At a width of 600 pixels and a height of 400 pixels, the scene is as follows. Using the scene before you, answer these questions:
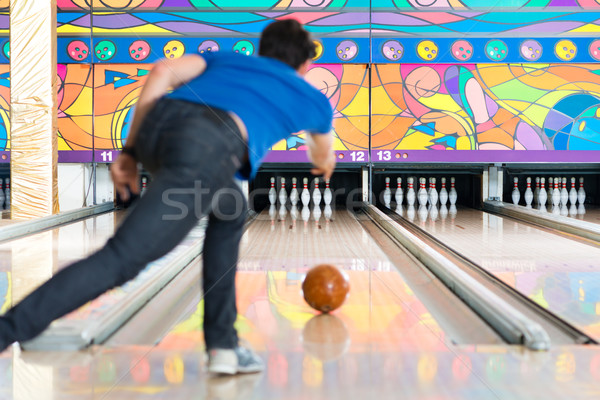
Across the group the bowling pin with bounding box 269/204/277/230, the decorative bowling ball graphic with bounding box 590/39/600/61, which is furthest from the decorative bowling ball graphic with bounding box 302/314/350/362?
the decorative bowling ball graphic with bounding box 590/39/600/61

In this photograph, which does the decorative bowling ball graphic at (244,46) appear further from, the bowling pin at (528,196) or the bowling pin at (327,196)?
the bowling pin at (528,196)

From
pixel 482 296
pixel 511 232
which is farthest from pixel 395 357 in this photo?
pixel 511 232

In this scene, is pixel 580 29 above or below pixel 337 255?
above

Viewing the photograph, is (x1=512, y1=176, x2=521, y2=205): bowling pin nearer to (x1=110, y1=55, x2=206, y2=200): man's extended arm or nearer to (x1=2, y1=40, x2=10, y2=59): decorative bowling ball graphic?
(x1=2, y1=40, x2=10, y2=59): decorative bowling ball graphic

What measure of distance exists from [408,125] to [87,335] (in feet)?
10.5

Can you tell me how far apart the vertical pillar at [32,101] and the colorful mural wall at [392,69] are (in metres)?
0.39

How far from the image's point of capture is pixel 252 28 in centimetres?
407

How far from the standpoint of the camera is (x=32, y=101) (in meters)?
3.68

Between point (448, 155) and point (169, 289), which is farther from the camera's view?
point (448, 155)

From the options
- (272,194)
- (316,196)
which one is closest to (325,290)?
(316,196)

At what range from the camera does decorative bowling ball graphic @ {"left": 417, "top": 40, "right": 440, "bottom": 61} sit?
4.06 meters

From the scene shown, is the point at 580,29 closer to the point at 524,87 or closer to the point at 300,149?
the point at 524,87

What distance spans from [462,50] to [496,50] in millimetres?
231

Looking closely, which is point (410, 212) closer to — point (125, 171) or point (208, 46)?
point (208, 46)
